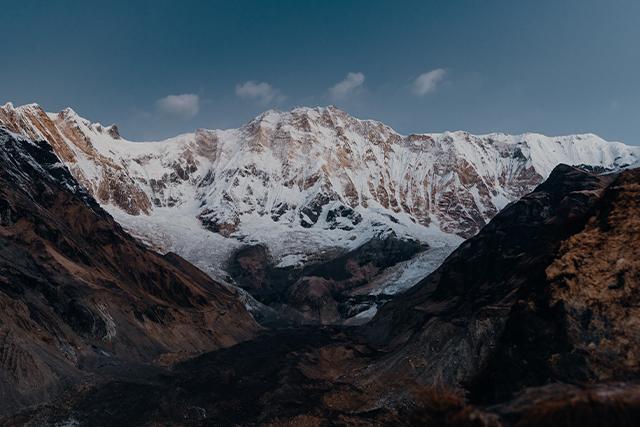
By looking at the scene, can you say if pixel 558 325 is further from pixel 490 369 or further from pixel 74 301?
pixel 74 301

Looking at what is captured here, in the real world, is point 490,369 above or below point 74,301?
below

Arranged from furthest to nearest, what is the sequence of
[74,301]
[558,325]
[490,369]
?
1. [74,301]
2. [490,369]
3. [558,325]

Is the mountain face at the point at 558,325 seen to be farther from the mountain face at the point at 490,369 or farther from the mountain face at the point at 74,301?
the mountain face at the point at 74,301

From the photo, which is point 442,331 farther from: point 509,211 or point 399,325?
point 509,211

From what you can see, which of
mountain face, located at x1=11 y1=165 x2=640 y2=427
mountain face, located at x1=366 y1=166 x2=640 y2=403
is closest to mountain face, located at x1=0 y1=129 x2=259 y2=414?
mountain face, located at x1=11 y1=165 x2=640 y2=427

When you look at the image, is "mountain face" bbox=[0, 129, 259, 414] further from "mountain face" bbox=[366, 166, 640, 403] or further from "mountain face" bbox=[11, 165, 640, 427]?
"mountain face" bbox=[366, 166, 640, 403]

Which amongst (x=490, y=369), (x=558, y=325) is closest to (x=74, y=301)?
(x=490, y=369)
